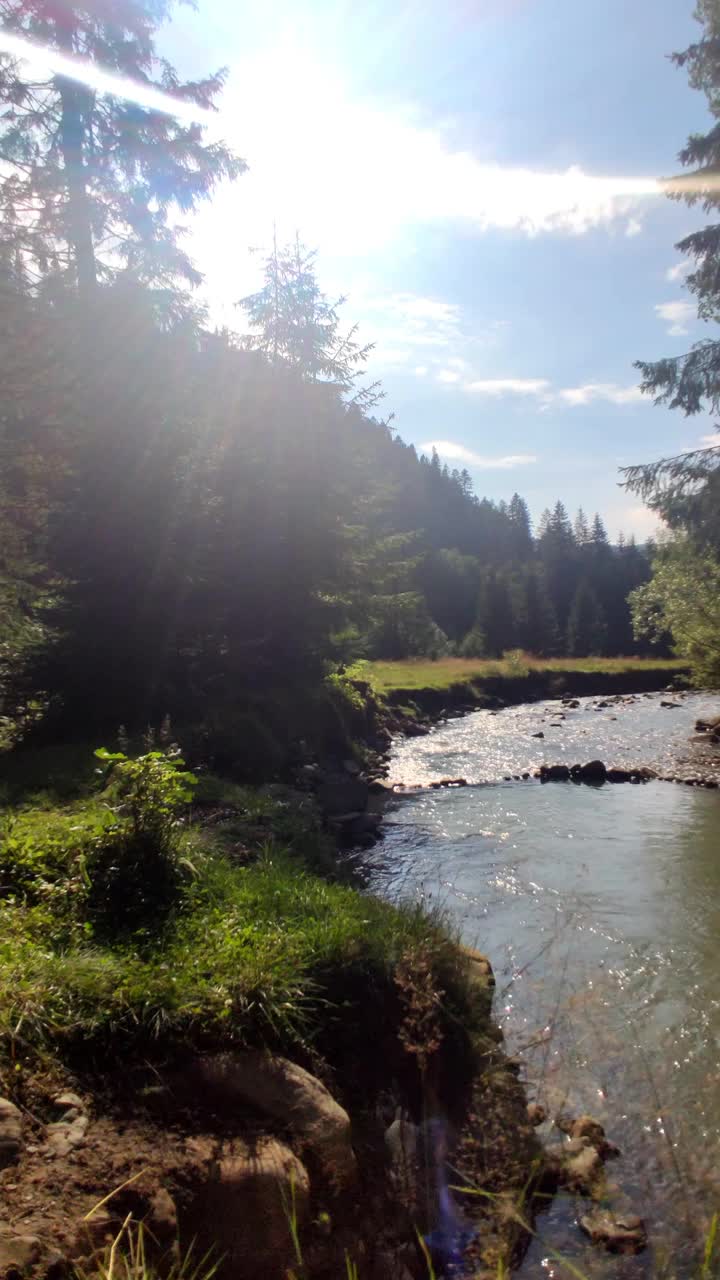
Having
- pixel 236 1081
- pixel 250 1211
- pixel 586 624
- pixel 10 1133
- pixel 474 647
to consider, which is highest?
pixel 586 624

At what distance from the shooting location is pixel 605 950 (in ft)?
23.4

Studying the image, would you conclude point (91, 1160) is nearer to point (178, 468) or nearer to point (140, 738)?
point (140, 738)

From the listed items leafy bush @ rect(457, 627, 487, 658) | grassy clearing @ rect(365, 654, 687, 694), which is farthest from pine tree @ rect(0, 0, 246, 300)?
leafy bush @ rect(457, 627, 487, 658)

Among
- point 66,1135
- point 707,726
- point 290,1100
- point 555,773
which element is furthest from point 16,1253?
point 707,726

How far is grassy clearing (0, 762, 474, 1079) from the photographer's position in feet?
11.6

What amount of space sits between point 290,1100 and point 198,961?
90 cm

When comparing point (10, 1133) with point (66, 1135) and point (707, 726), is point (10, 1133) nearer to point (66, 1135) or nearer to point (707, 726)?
point (66, 1135)

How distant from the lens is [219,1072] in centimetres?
355

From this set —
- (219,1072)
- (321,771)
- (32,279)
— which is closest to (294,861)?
(219,1072)

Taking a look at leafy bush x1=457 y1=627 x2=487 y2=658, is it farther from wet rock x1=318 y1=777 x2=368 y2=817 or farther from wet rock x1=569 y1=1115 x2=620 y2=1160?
wet rock x1=569 y1=1115 x2=620 y2=1160

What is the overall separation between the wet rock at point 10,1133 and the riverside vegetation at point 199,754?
0.06 ft

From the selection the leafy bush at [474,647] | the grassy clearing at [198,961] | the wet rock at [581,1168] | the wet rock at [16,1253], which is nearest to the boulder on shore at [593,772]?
the grassy clearing at [198,961]

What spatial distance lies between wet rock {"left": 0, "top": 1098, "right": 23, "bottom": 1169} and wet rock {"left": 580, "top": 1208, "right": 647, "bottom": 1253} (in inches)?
115

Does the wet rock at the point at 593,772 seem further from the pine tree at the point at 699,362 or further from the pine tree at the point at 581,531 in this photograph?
the pine tree at the point at 581,531
